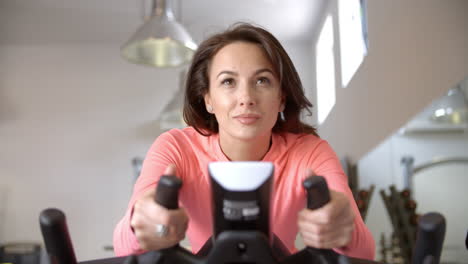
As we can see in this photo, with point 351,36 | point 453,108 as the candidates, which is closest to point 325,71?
point 351,36

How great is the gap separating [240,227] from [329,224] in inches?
4.7

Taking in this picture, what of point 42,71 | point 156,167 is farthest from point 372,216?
point 42,71

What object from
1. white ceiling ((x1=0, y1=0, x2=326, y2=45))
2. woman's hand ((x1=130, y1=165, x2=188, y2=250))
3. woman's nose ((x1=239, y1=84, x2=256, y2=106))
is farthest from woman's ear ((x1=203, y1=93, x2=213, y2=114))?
white ceiling ((x1=0, y1=0, x2=326, y2=45))

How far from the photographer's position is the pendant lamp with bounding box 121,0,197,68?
9.98 ft

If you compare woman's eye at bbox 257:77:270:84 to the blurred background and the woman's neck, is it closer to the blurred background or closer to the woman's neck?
the woman's neck

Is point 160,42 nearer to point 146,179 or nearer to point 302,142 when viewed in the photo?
point 302,142

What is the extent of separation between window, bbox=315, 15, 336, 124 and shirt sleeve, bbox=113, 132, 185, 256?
2.53 m

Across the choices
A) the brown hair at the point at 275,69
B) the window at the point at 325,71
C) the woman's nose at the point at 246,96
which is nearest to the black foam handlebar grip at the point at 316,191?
the woman's nose at the point at 246,96

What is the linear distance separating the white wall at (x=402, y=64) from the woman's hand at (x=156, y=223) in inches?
48.4

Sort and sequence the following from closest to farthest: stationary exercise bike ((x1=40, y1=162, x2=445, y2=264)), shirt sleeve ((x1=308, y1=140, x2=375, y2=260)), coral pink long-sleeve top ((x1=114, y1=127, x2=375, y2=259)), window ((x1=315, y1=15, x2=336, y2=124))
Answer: stationary exercise bike ((x1=40, y1=162, x2=445, y2=264)) < shirt sleeve ((x1=308, y1=140, x2=375, y2=260)) < coral pink long-sleeve top ((x1=114, y1=127, x2=375, y2=259)) < window ((x1=315, y1=15, x2=336, y2=124))

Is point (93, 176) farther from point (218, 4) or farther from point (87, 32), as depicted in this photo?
point (218, 4)

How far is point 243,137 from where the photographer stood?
1.02 metres

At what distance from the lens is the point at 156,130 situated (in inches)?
227

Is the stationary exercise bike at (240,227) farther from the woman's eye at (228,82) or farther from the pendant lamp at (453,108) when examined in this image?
the pendant lamp at (453,108)
